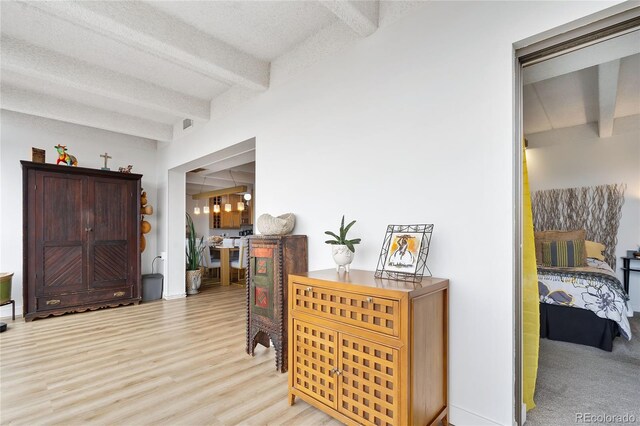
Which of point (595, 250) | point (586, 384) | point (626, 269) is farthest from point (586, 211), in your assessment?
point (586, 384)

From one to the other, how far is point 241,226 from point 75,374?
26.7ft

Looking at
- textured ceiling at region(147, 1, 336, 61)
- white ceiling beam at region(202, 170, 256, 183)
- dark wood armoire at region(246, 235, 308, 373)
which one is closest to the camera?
textured ceiling at region(147, 1, 336, 61)

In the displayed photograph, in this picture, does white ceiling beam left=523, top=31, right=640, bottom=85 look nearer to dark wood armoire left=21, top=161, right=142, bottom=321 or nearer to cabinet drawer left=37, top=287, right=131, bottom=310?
dark wood armoire left=21, top=161, right=142, bottom=321

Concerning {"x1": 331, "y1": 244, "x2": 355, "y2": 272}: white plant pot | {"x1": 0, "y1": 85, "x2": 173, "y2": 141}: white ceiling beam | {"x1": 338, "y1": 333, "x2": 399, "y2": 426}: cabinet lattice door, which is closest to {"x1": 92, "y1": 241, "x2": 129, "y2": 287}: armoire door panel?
{"x1": 0, "y1": 85, "x2": 173, "y2": 141}: white ceiling beam

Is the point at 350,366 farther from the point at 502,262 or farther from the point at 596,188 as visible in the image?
the point at 596,188

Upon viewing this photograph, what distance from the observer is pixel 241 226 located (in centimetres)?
1061

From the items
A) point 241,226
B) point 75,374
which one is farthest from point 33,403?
point 241,226

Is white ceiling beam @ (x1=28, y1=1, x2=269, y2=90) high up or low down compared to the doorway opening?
up

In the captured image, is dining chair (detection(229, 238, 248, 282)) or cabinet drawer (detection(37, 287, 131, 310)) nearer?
cabinet drawer (detection(37, 287, 131, 310))

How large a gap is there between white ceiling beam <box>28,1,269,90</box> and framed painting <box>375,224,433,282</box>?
2278mm

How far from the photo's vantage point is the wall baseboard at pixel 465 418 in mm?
1779

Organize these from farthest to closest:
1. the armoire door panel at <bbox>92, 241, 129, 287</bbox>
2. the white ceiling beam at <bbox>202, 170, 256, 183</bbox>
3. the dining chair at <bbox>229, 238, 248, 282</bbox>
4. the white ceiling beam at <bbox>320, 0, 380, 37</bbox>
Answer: the white ceiling beam at <bbox>202, 170, 256, 183</bbox>
the dining chair at <bbox>229, 238, 248, 282</bbox>
the armoire door panel at <bbox>92, 241, 129, 287</bbox>
the white ceiling beam at <bbox>320, 0, 380, 37</bbox>

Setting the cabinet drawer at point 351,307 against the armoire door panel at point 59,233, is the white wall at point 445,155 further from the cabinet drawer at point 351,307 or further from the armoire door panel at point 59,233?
the armoire door panel at point 59,233

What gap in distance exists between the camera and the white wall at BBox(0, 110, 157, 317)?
4434 mm
